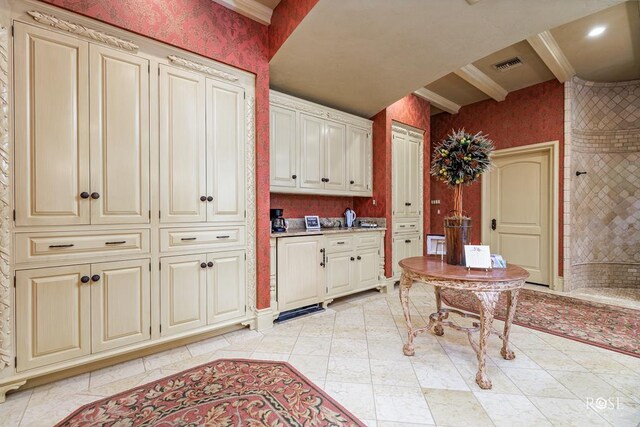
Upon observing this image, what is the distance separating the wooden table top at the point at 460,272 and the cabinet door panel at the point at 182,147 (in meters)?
1.85

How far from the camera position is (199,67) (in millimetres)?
2408

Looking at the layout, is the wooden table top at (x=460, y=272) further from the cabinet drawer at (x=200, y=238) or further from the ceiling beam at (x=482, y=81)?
the ceiling beam at (x=482, y=81)

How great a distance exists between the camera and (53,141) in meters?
1.83

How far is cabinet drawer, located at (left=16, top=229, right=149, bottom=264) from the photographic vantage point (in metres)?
1.76

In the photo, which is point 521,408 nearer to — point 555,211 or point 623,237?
point 555,211

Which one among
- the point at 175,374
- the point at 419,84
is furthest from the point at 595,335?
the point at 175,374

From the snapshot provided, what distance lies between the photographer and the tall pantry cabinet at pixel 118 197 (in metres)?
1.76

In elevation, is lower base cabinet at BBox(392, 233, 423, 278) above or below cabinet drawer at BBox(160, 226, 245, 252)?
below

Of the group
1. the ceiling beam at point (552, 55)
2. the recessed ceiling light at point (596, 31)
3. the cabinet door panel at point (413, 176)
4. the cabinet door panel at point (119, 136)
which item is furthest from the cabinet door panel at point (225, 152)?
the recessed ceiling light at point (596, 31)

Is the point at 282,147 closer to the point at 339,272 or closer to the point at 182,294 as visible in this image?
the point at 339,272

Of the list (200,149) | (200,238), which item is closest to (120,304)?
(200,238)

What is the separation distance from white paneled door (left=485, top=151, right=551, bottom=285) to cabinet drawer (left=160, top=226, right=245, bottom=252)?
437cm

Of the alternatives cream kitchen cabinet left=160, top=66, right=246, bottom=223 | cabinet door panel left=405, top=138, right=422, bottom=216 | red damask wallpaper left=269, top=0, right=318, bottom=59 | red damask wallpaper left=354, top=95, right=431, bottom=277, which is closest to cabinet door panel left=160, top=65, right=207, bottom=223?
cream kitchen cabinet left=160, top=66, right=246, bottom=223

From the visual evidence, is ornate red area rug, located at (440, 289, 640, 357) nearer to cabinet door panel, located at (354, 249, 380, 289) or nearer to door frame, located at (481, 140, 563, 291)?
door frame, located at (481, 140, 563, 291)
